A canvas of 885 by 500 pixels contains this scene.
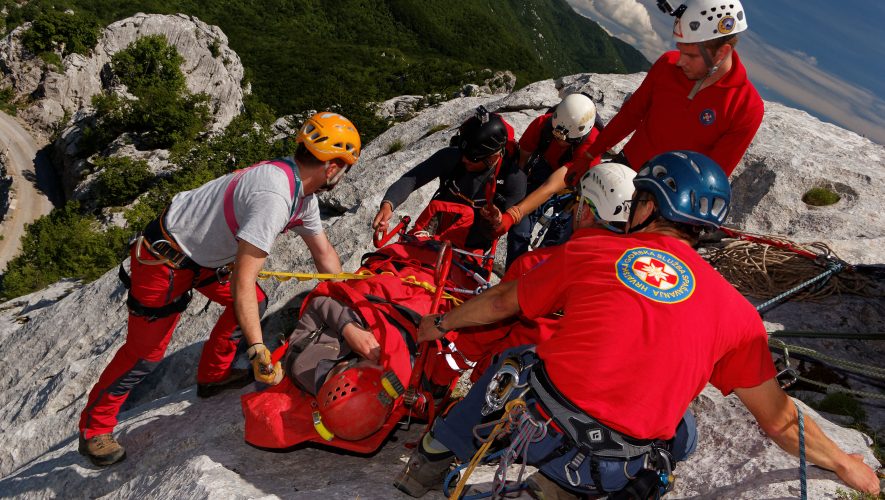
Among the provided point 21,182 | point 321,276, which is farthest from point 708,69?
point 21,182

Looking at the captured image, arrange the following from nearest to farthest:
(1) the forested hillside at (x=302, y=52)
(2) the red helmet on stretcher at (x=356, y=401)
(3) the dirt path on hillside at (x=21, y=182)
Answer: (2) the red helmet on stretcher at (x=356, y=401), (3) the dirt path on hillside at (x=21, y=182), (1) the forested hillside at (x=302, y=52)

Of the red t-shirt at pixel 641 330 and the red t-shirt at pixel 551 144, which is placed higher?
the red t-shirt at pixel 641 330

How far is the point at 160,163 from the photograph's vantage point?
2411 inches

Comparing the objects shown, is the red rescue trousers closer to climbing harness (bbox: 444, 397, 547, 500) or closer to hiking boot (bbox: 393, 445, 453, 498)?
hiking boot (bbox: 393, 445, 453, 498)

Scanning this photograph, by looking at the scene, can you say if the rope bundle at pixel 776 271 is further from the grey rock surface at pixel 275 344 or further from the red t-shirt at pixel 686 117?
the red t-shirt at pixel 686 117

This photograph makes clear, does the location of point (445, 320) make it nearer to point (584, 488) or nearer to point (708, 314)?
point (584, 488)

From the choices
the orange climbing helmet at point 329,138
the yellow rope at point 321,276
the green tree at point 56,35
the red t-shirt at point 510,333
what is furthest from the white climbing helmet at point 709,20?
the green tree at point 56,35

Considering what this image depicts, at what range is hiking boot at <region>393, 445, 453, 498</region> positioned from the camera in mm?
3770

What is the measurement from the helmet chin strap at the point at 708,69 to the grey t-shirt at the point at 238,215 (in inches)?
160

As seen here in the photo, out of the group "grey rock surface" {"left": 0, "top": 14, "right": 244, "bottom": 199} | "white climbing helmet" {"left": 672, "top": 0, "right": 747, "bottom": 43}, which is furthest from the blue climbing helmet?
"grey rock surface" {"left": 0, "top": 14, "right": 244, "bottom": 199}

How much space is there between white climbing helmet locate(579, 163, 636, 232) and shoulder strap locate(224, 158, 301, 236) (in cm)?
252

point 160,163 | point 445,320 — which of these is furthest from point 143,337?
point 160,163

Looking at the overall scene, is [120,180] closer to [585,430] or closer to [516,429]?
[516,429]

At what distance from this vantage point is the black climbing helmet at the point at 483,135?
19.3 feet
